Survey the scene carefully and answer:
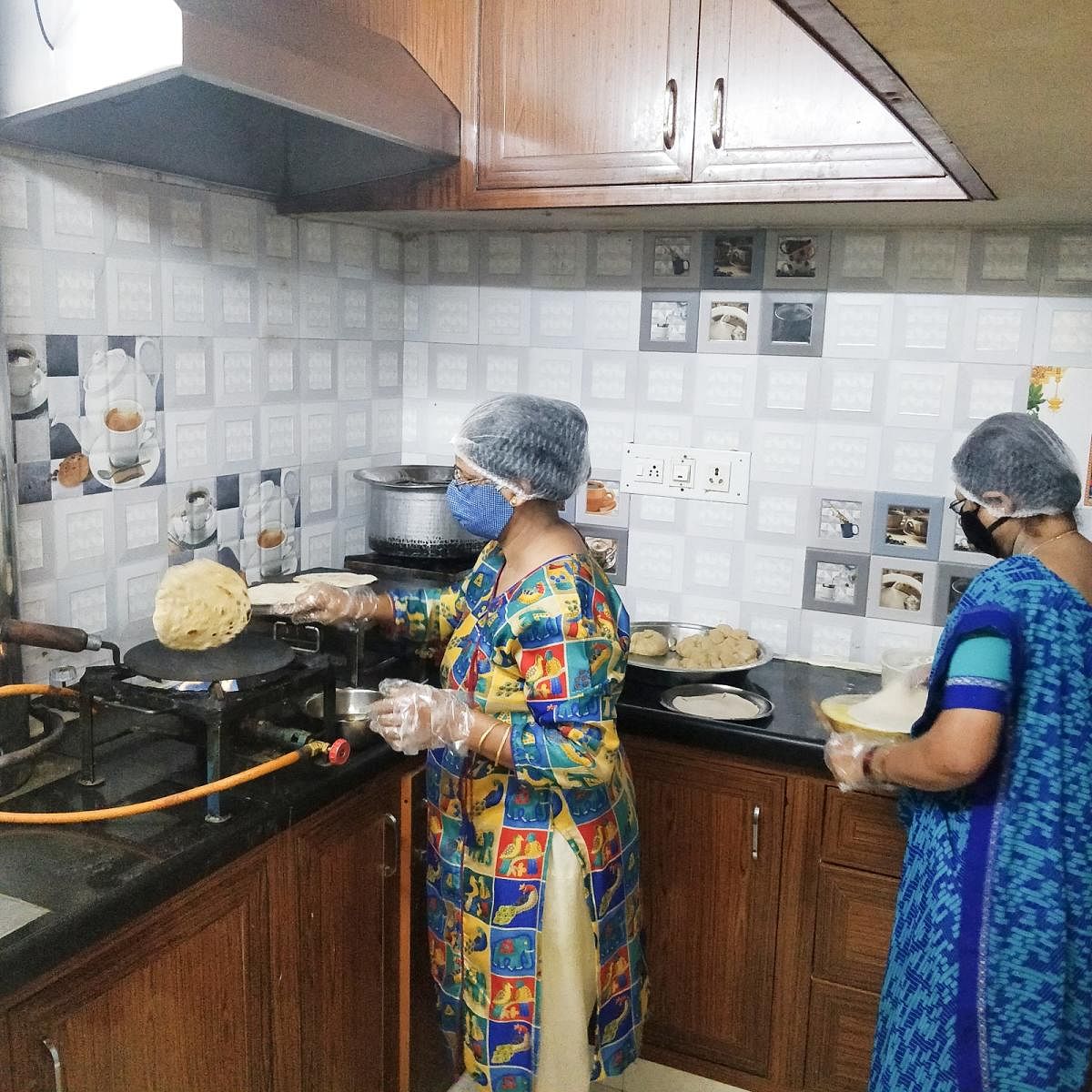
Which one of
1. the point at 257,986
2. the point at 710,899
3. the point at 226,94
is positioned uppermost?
the point at 226,94

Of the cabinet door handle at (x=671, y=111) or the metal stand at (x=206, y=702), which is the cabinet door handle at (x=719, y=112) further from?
the metal stand at (x=206, y=702)

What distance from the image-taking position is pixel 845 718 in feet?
5.72

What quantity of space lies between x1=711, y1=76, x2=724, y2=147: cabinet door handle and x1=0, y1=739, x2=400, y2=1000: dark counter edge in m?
1.16

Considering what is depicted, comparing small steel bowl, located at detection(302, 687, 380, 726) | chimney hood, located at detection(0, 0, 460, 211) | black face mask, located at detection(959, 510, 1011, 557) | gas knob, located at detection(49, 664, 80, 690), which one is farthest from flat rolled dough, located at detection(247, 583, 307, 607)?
black face mask, located at detection(959, 510, 1011, 557)

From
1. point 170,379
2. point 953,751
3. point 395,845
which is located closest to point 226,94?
point 170,379

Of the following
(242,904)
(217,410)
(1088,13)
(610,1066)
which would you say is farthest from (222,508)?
(1088,13)

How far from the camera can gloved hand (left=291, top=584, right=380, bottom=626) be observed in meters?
1.80

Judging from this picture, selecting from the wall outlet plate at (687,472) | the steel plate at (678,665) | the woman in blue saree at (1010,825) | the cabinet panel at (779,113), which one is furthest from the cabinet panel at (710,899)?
the cabinet panel at (779,113)

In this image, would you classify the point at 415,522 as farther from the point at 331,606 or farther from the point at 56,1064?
the point at 56,1064

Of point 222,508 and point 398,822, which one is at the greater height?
point 222,508

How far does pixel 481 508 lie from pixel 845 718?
711 mm

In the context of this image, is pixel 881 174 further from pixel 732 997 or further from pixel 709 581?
pixel 732 997

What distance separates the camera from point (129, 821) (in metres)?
1.36

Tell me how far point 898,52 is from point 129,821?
49.0 inches
